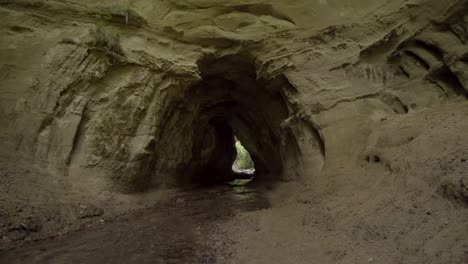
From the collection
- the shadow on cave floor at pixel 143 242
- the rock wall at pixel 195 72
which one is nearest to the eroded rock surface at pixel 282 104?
the rock wall at pixel 195 72

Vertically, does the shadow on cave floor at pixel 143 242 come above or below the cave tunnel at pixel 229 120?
below

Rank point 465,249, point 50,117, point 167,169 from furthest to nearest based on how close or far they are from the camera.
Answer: point 167,169
point 50,117
point 465,249

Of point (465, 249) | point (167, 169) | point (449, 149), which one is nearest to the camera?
point (465, 249)

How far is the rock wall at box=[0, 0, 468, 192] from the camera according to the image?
687cm

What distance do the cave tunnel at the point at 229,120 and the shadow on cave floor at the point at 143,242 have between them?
4.01 m

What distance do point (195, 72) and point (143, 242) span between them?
6045 mm

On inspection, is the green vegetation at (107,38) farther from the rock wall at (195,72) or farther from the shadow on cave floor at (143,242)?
the shadow on cave floor at (143,242)

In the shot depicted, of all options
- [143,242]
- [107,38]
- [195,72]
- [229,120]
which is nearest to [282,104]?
[195,72]

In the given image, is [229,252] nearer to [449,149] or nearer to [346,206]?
[346,206]

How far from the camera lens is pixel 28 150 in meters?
6.45

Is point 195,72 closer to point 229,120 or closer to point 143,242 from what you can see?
point 143,242

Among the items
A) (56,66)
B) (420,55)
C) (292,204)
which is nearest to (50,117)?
(56,66)

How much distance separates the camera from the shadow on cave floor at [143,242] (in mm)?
4311

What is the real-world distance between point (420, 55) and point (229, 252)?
6534mm
